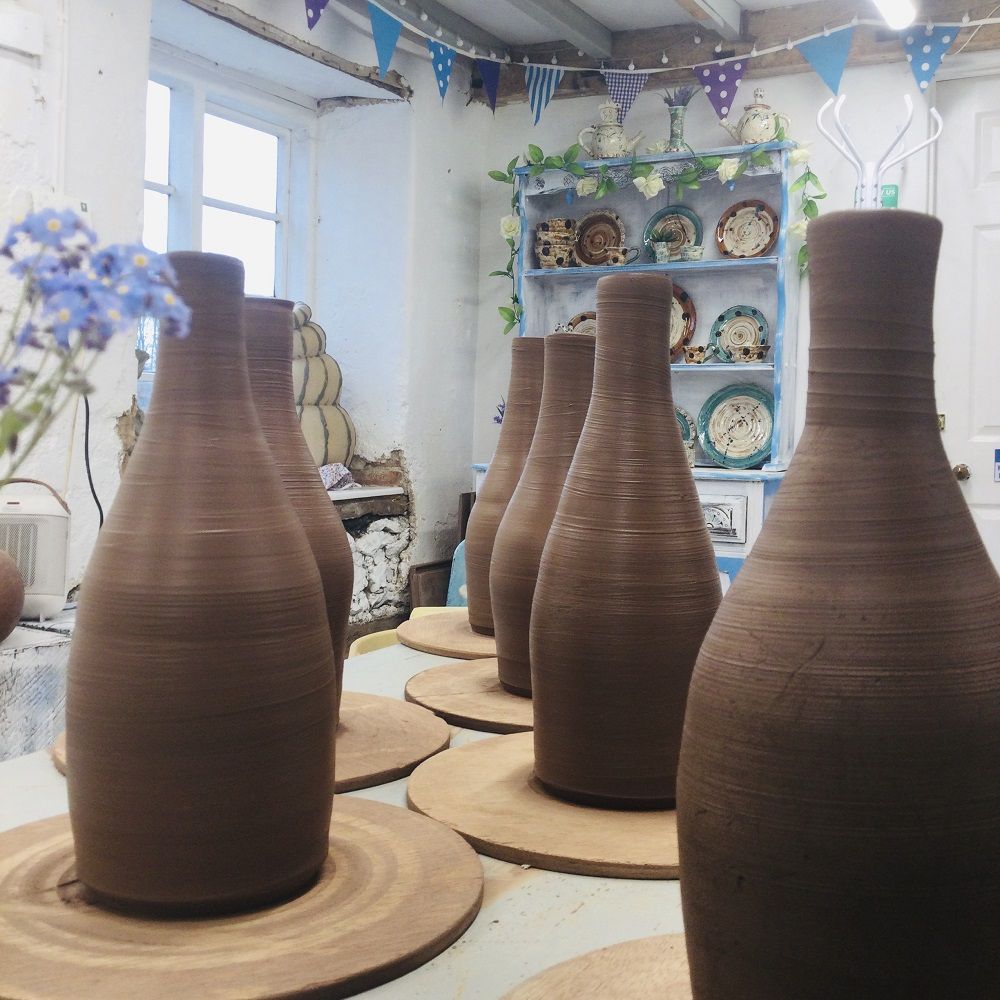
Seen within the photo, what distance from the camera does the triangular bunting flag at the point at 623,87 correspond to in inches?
151

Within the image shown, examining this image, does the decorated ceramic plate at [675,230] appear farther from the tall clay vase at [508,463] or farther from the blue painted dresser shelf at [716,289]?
the tall clay vase at [508,463]

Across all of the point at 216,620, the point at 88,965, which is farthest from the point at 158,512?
the point at 88,965

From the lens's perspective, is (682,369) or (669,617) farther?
(682,369)

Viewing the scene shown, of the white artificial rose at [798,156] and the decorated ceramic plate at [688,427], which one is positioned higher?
the white artificial rose at [798,156]

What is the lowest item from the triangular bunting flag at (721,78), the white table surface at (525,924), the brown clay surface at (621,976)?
the white table surface at (525,924)

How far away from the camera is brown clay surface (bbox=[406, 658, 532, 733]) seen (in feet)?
3.57

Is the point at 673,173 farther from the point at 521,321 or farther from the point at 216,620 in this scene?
the point at 216,620

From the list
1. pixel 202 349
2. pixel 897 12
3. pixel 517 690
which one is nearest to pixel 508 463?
pixel 517 690

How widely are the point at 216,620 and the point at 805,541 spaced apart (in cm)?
35

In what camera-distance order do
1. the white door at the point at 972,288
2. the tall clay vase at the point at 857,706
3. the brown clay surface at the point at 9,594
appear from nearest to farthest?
1. the tall clay vase at the point at 857,706
2. the brown clay surface at the point at 9,594
3. the white door at the point at 972,288

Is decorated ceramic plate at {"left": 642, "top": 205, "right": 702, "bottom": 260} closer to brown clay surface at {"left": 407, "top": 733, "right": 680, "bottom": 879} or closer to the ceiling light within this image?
the ceiling light

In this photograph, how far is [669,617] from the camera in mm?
854

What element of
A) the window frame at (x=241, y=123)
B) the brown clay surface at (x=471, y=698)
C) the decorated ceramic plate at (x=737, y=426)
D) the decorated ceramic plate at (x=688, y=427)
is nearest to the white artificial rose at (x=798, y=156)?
the decorated ceramic plate at (x=737, y=426)

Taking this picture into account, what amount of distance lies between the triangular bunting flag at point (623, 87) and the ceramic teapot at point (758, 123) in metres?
→ 0.41
